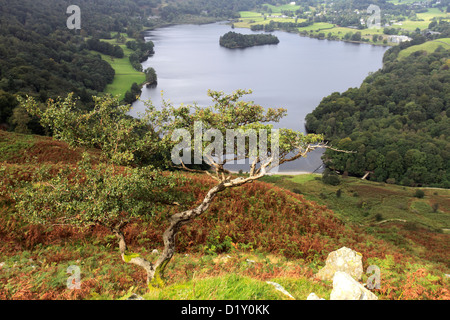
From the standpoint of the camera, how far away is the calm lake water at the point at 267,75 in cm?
→ 11450

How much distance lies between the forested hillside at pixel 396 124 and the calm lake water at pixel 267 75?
951 cm

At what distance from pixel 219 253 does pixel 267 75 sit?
143957 millimetres

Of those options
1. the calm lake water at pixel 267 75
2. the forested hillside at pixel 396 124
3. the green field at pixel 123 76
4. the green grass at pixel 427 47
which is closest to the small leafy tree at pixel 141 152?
the calm lake water at pixel 267 75

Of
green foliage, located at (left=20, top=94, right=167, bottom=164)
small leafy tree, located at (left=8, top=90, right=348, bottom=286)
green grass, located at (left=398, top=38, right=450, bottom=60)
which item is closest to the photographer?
small leafy tree, located at (left=8, top=90, right=348, bottom=286)

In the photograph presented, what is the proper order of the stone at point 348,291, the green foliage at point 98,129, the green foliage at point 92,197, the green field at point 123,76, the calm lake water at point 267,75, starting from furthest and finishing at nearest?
the green field at point 123,76 < the calm lake water at point 267,75 < the green foliage at point 98,129 < the green foliage at point 92,197 < the stone at point 348,291

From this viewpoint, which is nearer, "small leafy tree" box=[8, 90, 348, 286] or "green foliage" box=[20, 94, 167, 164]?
"small leafy tree" box=[8, 90, 348, 286]

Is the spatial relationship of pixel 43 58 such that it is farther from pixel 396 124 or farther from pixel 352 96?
pixel 396 124

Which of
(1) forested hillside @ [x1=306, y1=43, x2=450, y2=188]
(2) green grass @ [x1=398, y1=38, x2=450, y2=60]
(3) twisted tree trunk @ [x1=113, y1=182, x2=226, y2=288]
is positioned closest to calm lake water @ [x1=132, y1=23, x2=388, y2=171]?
(1) forested hillside @ [x1=306, y1=43, x2=450, y2=188]

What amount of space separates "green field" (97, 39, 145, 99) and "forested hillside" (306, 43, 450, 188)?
230 ft

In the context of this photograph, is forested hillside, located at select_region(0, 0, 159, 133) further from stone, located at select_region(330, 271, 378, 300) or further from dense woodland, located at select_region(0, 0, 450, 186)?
stone, located at select_region(330, 271, 378, 300)

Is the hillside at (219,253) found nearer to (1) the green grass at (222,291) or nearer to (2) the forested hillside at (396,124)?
(1) the green grass at (222,291)

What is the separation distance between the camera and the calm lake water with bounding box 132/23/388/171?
376 feet

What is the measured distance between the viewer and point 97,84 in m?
116
